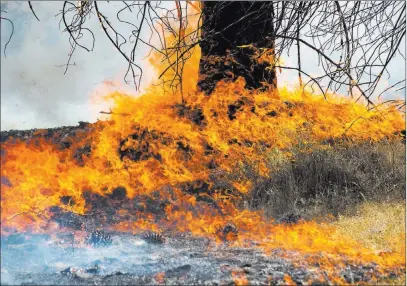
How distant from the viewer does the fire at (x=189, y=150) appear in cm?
351

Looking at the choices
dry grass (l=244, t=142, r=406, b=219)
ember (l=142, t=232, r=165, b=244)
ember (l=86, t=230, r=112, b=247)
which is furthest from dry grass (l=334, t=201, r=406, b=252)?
ember (l=86, t=230, r=112, b=247)

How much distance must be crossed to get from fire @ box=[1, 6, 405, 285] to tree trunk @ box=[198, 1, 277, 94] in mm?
105

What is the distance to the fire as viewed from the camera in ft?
11.5

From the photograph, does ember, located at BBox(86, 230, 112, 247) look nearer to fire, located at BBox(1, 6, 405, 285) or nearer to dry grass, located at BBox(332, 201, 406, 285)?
fire, located at BBox(1, 6, 405, 285)

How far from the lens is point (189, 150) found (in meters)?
4.54

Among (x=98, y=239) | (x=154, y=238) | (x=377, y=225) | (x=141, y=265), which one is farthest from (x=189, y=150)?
(x=141, y=265)

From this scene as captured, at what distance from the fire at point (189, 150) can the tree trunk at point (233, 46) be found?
0.10 meters

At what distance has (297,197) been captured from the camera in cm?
392

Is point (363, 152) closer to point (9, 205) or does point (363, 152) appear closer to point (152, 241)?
point (152, 241)

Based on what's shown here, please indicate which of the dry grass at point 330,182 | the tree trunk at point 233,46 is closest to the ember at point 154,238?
the dry grass at point 330,182

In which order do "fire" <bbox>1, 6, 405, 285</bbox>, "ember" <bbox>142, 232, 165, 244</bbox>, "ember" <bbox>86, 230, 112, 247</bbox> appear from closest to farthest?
"ember" <bbox>86, 230, 112, 247</bbox>
"ember" <bbox>142, 232, 165, 244</bbox>
"fire" <bbox>1, 6, 405, 285</bbox>

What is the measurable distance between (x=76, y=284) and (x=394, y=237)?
1.89m

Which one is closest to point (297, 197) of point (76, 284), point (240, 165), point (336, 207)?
point (336, 207)

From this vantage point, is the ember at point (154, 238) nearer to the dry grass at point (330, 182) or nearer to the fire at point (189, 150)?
the fire at point (189, 150)
